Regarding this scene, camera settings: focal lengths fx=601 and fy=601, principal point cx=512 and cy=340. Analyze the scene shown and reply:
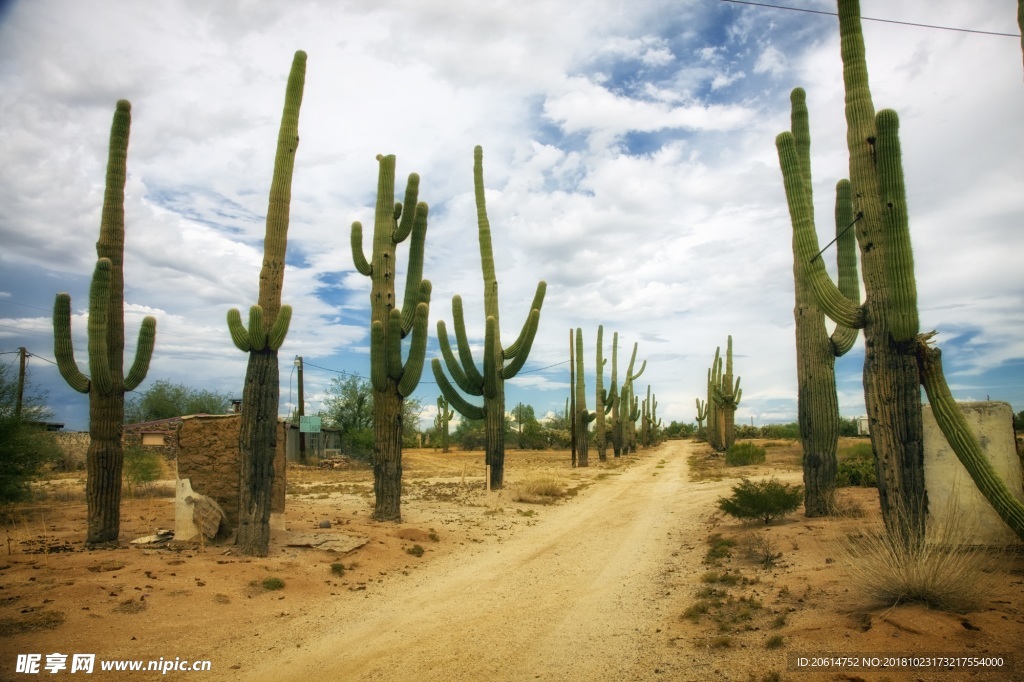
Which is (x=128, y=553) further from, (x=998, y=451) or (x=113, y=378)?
(x=998, y=451)

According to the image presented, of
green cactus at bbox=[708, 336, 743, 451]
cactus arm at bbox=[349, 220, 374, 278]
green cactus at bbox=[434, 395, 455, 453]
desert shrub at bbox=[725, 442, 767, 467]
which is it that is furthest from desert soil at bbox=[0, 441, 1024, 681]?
green cactus at bbox=[434, 395, 455, 453]

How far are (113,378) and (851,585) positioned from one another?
987 centimetres

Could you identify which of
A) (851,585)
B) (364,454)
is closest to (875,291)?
(851,585)

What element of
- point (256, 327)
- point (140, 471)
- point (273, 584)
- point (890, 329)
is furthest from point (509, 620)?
point (140, 471)

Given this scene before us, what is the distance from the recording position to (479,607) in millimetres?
6836

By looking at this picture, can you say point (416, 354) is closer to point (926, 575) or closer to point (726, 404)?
point (926, 575)

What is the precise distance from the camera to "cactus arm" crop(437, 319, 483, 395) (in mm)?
17703

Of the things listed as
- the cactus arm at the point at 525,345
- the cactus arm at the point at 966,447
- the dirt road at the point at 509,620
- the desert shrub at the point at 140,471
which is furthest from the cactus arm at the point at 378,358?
the desert shrub at the point at 140,471

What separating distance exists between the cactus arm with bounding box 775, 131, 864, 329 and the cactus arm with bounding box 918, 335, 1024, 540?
35.6 inches

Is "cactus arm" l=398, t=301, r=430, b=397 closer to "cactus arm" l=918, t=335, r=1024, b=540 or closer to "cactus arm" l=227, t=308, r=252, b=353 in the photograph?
"cactus arm" l=227, t=308, r=252, b=353

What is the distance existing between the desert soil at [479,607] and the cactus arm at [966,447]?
564 mm

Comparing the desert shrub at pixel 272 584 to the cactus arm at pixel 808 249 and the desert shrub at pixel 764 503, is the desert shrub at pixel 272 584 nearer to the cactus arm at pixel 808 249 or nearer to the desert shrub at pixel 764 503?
the desert shrub at pixel 764 503

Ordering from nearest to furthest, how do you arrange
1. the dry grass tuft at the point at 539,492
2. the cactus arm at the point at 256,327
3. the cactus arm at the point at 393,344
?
the cactus arm at the point at 256,327 → the cactus arm at the point at 393,344 → the dry grass tuft at the point at 539,492

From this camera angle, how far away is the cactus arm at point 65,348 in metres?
8.75
